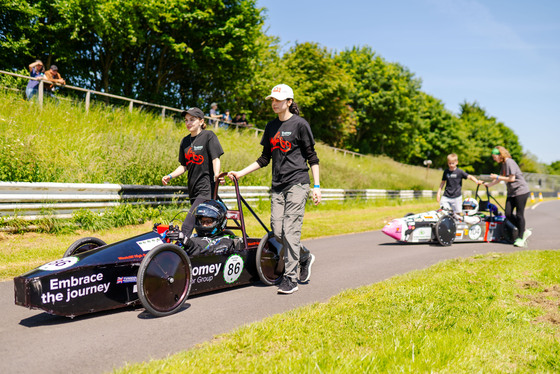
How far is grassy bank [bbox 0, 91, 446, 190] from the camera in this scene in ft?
31.4

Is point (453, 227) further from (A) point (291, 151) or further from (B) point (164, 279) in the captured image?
(B) point (164, 279)

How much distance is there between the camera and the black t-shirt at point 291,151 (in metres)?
5.46

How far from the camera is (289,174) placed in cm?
550

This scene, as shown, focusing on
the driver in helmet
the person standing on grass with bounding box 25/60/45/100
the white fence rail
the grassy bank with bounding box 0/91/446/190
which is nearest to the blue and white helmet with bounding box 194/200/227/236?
the driver in helmet

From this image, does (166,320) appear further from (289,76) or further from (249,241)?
(289,76)

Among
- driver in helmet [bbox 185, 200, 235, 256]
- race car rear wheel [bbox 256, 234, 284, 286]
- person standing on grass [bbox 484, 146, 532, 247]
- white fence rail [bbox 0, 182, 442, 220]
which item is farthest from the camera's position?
person standing on grass [bbox 484, 146, 532, 247]

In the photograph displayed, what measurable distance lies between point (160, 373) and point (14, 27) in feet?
73.1

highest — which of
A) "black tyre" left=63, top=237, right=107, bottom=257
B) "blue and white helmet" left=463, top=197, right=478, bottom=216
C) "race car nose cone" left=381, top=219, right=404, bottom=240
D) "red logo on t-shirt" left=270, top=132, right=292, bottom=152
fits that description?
"red logo on t-shirt" left=270, top=132, right=292, bottom=152

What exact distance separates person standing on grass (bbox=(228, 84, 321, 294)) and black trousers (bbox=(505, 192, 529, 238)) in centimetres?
656

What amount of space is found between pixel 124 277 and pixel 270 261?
2061 mm

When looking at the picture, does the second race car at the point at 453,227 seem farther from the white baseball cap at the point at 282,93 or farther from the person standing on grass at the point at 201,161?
the white baseball cap at the point at 282,93

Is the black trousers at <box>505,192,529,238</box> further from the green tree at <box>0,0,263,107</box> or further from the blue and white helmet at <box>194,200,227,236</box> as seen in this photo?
the green tree at <box>0,0,263,107</box>

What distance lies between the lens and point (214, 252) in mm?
5297

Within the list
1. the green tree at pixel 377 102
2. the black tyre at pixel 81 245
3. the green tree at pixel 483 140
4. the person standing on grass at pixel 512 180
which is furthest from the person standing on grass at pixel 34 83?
the green tree at pixel 483 140
